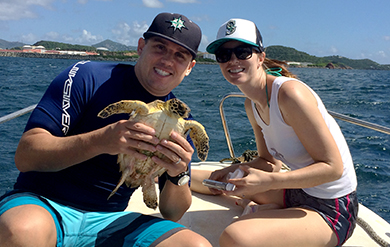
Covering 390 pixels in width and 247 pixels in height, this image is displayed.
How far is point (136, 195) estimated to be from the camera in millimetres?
3037

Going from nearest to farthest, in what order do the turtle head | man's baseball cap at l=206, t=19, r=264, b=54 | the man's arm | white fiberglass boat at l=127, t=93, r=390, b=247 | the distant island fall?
1. the man's arm
2. the turtle head
3. man's baseball cap at l=206, t=19, r=264, b=54
4. white fiberglass boat at l=127, t=93, r=390, b=247
5. the distant island

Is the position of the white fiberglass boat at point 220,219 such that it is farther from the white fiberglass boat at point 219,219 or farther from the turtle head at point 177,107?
the turtle head at point 177,107

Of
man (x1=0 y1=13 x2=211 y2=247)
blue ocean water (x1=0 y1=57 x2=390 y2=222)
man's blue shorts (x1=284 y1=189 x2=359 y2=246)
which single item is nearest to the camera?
man (x1=0 y1=13 x2=211 y2=247)

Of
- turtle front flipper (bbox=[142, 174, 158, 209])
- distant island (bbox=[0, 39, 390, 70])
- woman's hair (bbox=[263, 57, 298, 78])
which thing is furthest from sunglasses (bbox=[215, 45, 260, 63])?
distant island (bbox=[0, 39, 390, 70])

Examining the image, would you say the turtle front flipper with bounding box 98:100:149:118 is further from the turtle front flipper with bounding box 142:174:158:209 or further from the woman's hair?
the woman's hair

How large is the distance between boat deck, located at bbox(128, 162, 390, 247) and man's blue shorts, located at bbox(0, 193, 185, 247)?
0.73 metres

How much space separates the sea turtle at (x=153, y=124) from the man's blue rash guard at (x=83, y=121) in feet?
0.29

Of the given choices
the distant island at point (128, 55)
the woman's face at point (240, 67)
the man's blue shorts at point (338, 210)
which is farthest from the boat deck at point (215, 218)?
the distant island at point (128, 55)

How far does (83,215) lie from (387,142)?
34.0 feet

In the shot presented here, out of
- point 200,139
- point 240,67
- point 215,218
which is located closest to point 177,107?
point 200,139

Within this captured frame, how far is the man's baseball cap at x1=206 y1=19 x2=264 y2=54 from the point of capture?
87.8 inches

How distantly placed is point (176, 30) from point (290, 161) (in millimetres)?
1244

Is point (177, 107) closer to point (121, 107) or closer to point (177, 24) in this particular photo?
point (121, 107)

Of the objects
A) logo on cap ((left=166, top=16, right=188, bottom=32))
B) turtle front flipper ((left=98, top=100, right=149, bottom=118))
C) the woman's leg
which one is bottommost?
the woman's leg
